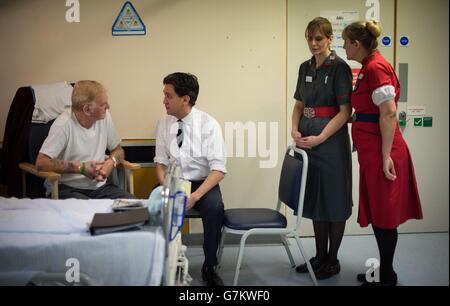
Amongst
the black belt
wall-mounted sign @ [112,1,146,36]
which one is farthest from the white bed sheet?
wall-mounted sign @ [112,1,146,36]

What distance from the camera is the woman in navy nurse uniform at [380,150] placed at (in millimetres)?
2127

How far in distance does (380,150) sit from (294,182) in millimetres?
454

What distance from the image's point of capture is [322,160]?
95.5 inches

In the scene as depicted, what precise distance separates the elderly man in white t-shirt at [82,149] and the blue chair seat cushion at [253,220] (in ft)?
1.87

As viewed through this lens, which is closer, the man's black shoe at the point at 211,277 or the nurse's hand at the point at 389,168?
the nurse's hand at the point at 389,168

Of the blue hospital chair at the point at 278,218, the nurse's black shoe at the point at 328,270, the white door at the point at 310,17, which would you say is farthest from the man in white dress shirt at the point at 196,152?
the white door at the point at 310,17

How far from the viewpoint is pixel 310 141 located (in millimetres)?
2391

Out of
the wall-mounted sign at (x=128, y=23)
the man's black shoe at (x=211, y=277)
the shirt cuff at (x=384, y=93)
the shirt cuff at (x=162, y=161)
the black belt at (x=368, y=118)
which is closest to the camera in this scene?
the shirt cuff at (x=384, y=93)

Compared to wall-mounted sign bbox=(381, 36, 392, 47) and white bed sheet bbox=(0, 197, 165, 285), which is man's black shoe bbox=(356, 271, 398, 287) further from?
wall-mounted sign bbox=(381, 36, 392, 47)

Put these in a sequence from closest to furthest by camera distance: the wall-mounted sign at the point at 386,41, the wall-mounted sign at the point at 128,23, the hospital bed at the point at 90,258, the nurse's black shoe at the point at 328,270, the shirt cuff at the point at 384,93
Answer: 1. the hospital bed at the point at 90,258
2. the shirt cuff at the point at 384,93
3. the nurse's black shoe at the point at 328,270
4. the wall-mounted sign at the point at 128,23
5. the wall-mounted sign at the point at 386,41

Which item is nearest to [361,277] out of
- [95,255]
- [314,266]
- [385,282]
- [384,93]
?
[385,282]

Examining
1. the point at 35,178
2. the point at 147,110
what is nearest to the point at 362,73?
the point at 147,110

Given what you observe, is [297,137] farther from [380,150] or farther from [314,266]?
[314,266]

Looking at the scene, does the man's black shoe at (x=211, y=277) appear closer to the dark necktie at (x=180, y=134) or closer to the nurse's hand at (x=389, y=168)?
the dark necktie at (x=180, y=134)
